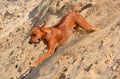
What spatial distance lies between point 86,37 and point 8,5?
13.4 m

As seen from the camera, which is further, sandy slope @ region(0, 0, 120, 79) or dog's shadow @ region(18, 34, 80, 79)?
dog's shadow @ region(18, 34, 80, 79)

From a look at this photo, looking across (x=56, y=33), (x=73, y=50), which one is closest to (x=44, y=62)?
(x=56, y=33)

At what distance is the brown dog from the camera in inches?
419

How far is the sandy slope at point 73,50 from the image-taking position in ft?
30.2

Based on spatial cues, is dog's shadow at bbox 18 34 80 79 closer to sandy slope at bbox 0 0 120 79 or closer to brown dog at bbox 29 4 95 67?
sandy slope at bbox 0 0 120 79

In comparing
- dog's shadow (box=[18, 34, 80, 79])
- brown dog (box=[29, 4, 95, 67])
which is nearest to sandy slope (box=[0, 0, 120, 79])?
dog's shadow (box=[18, 34, 80, 79])

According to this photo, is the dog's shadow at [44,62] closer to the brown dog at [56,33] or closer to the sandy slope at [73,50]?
the sandy slope at [73,50]

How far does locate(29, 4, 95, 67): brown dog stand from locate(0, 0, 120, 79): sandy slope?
0.78ft

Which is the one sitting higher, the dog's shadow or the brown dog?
the brown dog

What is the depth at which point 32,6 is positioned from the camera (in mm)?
→ 21625

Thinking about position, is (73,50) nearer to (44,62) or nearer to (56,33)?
(56,33)

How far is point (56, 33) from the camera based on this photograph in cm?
1131

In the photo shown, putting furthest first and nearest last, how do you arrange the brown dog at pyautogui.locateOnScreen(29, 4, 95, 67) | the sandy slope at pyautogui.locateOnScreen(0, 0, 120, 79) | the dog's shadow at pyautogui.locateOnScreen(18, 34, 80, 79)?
the dog's shadow at pyautogui.locateOnScreen(18, 34, 80, 79), the brown dog at pyautogui.locateOnScreen(29, 4, 95, 67), the sandy slope at pyautogui.locateOnScreen(0, 0, 120, 79)

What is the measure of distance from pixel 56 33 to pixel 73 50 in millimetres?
872
